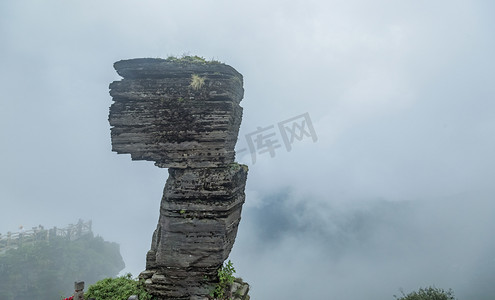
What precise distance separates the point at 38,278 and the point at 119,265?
29144mm

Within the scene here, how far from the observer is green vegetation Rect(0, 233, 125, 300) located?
5059cm

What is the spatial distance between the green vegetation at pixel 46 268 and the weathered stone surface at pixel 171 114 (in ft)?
166

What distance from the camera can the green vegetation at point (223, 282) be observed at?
11.0 meters

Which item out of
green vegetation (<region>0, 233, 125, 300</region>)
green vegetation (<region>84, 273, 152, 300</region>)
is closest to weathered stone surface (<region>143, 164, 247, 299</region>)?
green vegetation (<region>84, 273, 152, 300</region>)

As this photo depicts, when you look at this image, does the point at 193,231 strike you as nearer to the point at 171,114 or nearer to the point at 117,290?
the point at 117,290

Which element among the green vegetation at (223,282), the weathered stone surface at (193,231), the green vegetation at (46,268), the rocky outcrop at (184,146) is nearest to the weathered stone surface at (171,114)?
the rocky outcrop at (184,146)

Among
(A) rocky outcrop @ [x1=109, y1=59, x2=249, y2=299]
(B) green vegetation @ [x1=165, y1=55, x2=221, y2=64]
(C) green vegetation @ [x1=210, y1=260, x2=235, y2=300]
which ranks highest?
(B) green vegetation @ [x1=165, y1=55, x2=221, y2=64]

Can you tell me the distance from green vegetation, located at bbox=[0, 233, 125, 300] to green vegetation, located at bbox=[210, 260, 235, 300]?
49.9 meters

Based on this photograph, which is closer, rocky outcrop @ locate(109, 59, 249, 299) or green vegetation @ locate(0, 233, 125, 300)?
rocky outcrop @ locate(109, 59, 249, 299)

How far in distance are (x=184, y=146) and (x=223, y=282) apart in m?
5.57

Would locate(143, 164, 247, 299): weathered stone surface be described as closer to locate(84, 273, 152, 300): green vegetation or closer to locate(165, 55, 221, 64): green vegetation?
locate(84, 273, 152, 300): green vegetation

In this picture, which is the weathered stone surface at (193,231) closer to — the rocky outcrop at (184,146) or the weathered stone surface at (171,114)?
the rocky outcrop at (184,146)

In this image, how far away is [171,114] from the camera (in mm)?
11234

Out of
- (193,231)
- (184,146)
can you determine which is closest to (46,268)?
(193,231)
